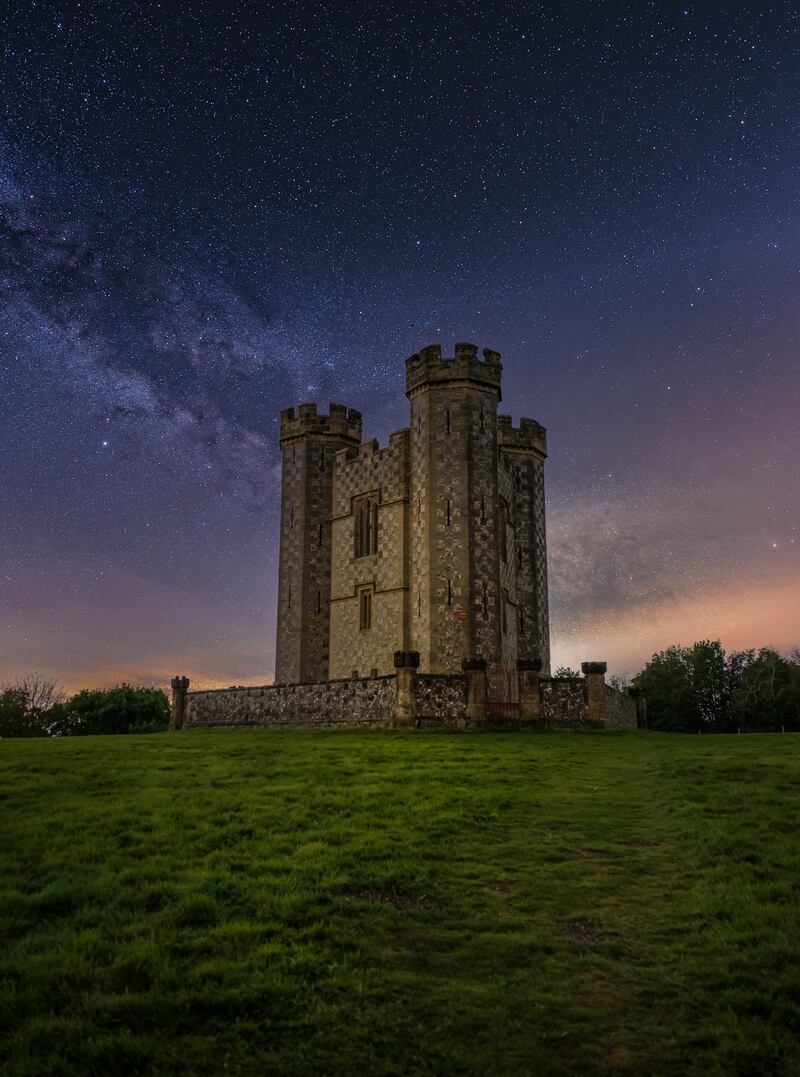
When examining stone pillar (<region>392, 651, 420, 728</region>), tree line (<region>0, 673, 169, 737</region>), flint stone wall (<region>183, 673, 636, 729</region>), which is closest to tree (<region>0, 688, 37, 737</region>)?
tree line (<region>0, 673, 169, 737</region>)

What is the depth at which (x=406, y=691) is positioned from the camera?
28.0 metres

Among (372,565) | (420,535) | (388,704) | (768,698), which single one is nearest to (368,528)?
(372,565)

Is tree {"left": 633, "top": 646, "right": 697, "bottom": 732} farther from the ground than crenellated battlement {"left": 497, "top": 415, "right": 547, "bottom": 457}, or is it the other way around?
crenellated battlement {"left": 497, "top": 415, "right": 547, "bottom": 457}

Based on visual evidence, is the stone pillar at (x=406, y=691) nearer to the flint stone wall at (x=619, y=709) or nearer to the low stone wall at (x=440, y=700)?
the low stone wall at (x=440, y=700)

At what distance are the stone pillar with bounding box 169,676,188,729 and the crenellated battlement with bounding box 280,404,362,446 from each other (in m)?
16.1

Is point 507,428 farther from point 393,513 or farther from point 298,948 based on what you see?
point 298,948

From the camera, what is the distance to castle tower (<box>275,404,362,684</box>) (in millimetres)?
44406

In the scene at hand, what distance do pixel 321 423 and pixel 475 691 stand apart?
23776 millimetres

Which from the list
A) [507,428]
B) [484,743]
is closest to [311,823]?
[484,743]

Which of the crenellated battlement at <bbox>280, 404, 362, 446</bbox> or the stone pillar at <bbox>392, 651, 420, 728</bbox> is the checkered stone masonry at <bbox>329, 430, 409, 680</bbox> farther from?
the stone pillar at <bbox>392, 651, 420, 728</bbox>

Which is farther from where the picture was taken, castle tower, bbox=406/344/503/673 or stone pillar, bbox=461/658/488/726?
castle tower, bbox=406/344/503/673

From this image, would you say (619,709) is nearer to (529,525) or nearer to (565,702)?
(565,702)

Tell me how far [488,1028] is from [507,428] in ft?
150

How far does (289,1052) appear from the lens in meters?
5.89
